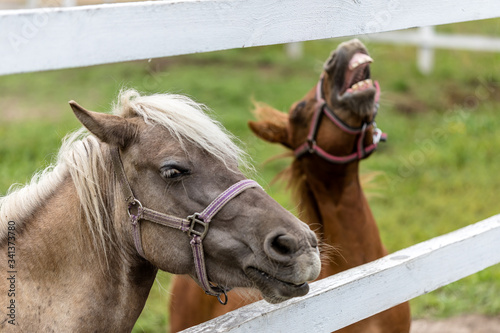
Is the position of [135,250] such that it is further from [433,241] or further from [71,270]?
[433,241]

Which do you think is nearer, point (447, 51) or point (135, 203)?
point (135, 203)

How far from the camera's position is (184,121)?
1.92 metres

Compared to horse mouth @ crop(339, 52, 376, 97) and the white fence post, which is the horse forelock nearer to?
horse mouth @ crop(339, 52, 376, 97)

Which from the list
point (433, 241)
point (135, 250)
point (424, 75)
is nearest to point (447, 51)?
point (424, 75)

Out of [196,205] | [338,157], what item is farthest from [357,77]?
[196,205]

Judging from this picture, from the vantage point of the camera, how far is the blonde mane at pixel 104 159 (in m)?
1.92

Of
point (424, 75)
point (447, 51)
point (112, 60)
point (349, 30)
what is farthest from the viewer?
point (447, 51)

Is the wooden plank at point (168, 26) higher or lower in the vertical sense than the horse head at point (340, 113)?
higher

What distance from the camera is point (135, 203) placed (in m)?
1.92

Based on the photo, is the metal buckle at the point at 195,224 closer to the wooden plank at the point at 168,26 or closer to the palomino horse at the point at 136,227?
the palomino horse at the point at 136,227

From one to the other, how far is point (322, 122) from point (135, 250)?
4.90 ft

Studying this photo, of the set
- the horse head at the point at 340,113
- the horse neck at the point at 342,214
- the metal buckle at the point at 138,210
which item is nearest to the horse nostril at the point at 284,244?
the metal buckle at the point at 138,210

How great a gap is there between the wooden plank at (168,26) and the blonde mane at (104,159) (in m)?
0.39

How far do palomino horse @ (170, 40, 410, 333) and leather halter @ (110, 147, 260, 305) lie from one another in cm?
105
